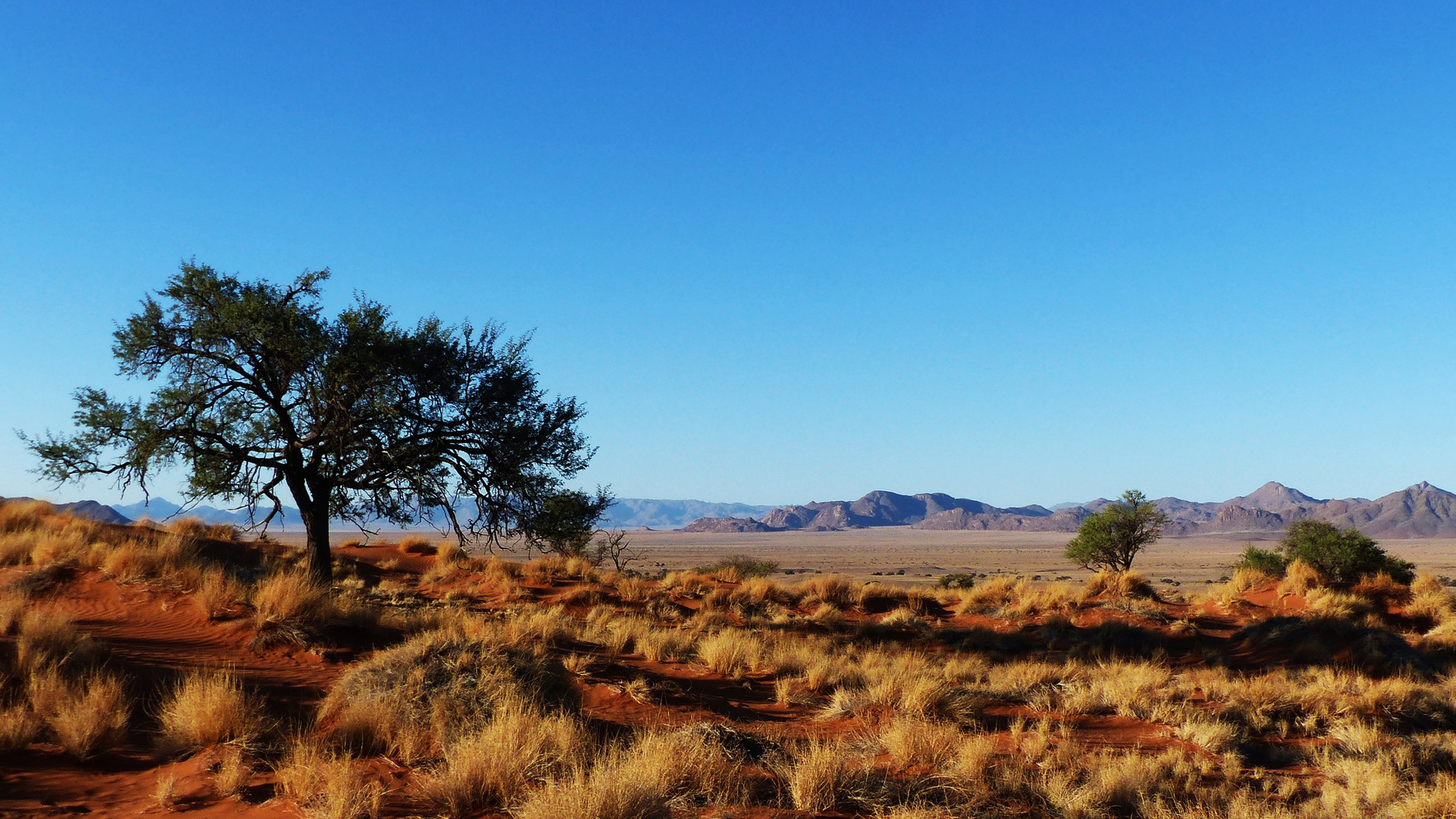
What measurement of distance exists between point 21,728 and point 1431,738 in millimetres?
17535

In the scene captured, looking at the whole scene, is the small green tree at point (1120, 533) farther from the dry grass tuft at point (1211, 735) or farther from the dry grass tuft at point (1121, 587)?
the dry grass tuft at point (1211, 735)

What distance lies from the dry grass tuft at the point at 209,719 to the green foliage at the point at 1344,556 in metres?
34.7

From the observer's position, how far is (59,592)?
50.8 feet

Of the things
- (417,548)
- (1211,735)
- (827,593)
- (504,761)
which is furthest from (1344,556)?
(504,761)

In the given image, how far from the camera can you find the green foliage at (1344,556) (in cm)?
3297

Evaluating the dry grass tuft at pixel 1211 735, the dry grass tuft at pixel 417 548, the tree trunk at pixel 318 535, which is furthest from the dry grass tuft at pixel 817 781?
the dry grass tuft at pixel 417 548

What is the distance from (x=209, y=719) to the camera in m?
8.98

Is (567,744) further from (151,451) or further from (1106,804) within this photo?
(151,451)

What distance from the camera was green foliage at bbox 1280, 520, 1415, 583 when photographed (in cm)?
3297

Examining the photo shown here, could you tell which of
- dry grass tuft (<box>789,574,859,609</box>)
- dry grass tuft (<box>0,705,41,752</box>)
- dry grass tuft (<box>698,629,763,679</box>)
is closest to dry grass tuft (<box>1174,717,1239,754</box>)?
dry grass tuft (<box>698,629,763,679</box>)

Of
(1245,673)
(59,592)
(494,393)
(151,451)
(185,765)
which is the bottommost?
(1245,673)

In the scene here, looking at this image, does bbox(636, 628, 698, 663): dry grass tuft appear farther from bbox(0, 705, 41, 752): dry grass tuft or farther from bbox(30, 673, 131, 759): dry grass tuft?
bbox(0, 705, 41, 752): dry grass tuft

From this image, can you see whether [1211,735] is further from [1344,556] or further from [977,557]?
[977,557]

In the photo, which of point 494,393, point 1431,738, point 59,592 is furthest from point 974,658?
point 59,592
